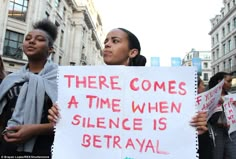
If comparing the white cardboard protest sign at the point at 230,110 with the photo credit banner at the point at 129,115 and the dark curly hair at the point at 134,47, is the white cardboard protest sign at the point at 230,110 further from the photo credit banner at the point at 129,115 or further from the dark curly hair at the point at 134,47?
the photo credit banner at the point at 129,115

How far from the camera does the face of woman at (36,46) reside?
7.64ft

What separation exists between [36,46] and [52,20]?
92.2 feet

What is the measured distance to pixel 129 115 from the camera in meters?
1.64

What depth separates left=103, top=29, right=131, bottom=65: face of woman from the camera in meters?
2.15

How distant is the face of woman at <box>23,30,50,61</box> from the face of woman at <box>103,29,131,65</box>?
0.52 m

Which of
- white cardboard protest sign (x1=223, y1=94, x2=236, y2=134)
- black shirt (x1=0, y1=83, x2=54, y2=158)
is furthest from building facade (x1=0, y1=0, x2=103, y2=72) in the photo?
black shirt (x1=0, y1=83, x2=54, y2=158)

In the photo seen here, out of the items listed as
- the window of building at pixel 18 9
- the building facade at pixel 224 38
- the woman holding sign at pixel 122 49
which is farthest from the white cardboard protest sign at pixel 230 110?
the building facade at pixel 224 38

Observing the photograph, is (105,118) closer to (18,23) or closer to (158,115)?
(158,115)

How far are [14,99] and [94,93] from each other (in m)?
0.71

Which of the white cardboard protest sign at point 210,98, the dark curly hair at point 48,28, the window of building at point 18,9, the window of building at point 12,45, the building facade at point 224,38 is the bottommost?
the white cardboard protest sign at point 210,98

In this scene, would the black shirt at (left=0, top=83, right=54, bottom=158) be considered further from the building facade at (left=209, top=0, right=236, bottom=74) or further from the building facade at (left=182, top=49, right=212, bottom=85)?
the building facade at (left=182, top=49, right=212, bottom=85)

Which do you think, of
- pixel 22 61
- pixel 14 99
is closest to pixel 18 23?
pixel 22 61

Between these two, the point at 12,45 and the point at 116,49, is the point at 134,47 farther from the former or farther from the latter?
the point at 12,45

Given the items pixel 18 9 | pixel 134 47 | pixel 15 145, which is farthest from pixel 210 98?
pixel 18 9
